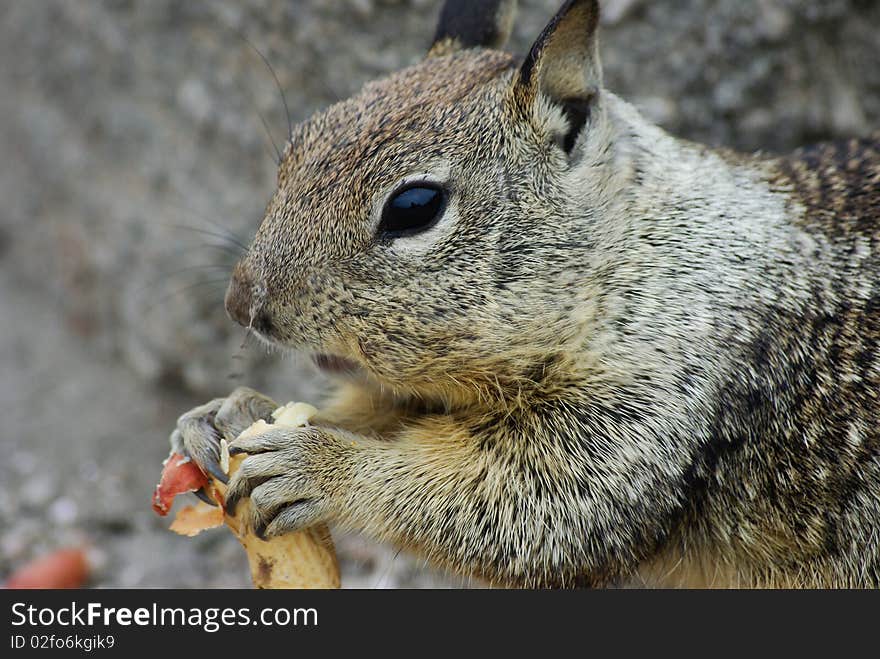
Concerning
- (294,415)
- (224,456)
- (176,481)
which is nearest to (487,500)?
(294,415)

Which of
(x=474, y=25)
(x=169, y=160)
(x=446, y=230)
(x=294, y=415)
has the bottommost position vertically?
(x=294, y=415)

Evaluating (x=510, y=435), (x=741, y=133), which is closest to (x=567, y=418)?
(x=510, y=435)

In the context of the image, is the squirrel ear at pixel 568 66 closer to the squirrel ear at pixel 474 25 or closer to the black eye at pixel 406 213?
the black eye at pixel 406 213

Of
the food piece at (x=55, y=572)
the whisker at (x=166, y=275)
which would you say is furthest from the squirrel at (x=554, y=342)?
the whisker at (x=166, y=275)

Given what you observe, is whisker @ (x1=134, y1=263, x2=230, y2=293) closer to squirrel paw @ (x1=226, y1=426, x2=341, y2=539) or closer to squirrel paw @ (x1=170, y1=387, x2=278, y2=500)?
squirrel paw @ (x1=170, y1=387, x2=278, y2=500)

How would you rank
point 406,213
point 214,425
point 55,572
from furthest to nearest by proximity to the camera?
point 55,572, point 214,425, point 406,213

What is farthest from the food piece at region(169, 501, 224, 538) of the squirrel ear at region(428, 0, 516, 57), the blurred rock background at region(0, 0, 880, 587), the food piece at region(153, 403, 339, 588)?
the squirrel ear at region(428, 0, 516, 57)

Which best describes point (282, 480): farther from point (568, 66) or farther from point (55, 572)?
point (55, 572)
